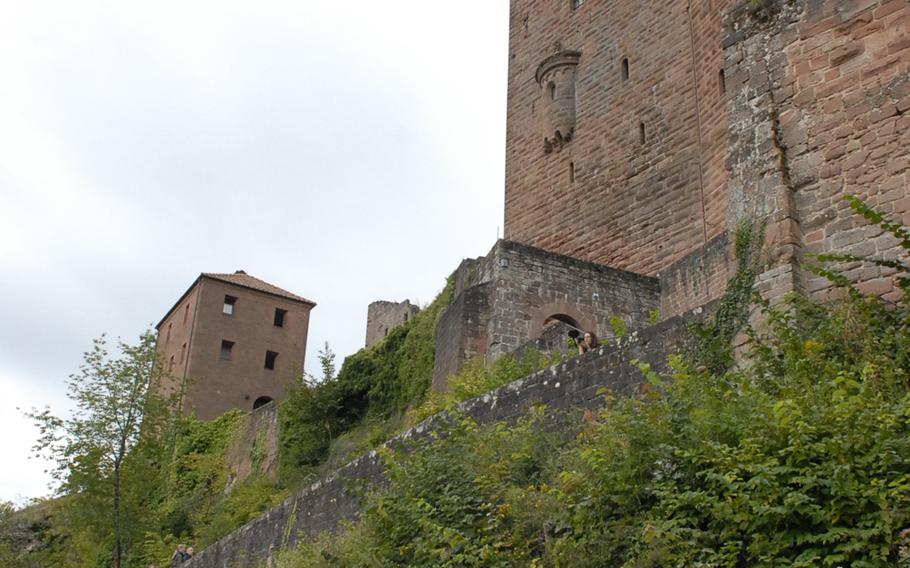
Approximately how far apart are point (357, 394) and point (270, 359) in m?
21.2

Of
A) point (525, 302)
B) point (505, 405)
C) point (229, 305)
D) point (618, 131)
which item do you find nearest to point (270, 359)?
point (229, 305)

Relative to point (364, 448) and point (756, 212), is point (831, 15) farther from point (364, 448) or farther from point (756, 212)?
point (364, 448)

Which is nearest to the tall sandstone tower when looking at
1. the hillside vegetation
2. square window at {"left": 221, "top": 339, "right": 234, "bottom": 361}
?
the hillside vegetation

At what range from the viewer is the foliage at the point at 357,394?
2028cm

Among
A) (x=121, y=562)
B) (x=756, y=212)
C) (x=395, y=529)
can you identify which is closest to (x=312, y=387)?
(x=121, y=562)

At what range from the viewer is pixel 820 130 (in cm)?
864

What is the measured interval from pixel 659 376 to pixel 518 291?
839 centimetres

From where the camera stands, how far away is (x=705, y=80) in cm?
1997

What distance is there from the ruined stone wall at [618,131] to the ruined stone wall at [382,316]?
23461 millimetres

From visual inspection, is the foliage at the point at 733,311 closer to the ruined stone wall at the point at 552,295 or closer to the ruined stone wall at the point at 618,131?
the ruined stone wall at the point at 552,295

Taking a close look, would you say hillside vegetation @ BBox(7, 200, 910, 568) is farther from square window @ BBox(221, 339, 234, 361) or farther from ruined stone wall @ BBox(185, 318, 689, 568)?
square window @ BBox(221, 339, 234, 361)

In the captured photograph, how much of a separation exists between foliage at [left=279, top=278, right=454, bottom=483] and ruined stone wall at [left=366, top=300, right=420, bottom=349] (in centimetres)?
2465

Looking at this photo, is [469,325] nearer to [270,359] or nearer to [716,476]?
[716,476]

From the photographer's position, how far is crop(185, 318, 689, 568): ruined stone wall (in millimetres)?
9469
